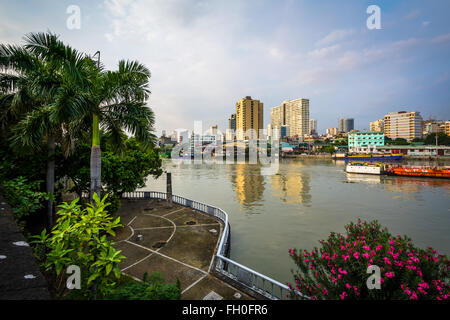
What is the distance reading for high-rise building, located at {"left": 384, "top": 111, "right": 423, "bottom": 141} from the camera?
489 feet

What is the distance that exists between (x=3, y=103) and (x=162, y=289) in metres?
10.8

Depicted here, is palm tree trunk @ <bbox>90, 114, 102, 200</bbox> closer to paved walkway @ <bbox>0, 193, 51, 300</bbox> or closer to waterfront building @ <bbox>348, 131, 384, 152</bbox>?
paved walkway @ <bbox>0, 193, 51, 300</bbox>

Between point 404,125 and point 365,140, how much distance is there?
60366 millimetres

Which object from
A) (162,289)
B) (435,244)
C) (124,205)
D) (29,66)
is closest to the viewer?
(162,289)

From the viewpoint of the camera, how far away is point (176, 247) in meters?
10.2

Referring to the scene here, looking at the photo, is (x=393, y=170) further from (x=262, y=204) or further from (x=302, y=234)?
(x=302, y=234)

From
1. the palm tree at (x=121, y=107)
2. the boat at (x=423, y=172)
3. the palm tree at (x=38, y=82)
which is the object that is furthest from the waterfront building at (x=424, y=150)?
the palm tree at (x=38, y=82)

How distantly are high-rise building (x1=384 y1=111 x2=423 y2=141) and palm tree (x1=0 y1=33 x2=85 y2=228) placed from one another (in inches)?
7826

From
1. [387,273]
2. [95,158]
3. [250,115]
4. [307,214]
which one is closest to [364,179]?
[307,214]

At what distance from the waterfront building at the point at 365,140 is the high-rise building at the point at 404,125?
51.3 metres

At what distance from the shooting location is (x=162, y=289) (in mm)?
4535

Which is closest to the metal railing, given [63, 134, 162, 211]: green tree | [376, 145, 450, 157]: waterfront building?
[63, 134, 162, 211]: green tree

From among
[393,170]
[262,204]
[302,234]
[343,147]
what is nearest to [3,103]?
[302,234]

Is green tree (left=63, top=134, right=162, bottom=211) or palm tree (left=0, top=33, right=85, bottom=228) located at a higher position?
palm tree (left=0, top=33, right=85, bottom=228)
